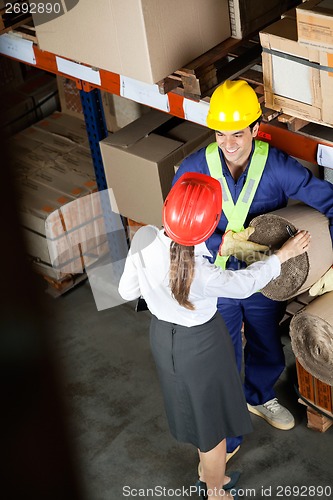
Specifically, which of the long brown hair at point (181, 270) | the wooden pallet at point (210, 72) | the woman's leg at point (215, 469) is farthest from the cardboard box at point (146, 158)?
the woman's leg at point (215, 469)

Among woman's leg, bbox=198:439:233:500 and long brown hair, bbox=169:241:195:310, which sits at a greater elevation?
long brown hair, bbox=169:241:195:310

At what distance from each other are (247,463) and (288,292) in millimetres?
1340

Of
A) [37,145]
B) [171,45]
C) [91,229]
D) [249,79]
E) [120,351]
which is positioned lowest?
[120,351]

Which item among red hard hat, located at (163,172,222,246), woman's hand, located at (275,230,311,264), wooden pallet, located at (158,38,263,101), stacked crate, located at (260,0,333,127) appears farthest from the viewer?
wooden pallet, located at (158,38,263,101)

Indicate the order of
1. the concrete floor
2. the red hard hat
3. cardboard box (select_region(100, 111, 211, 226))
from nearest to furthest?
the red hard hat, the concrete floor, cardboard box (select_region(100, 111, 211, 226))

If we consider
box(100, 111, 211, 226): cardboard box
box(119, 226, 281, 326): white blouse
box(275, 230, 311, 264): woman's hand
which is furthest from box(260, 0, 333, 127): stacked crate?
box(100, 111, 211, 226): cardboard box

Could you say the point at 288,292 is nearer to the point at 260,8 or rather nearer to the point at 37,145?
the point at 260,8

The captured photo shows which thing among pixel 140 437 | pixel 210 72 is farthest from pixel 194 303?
pixel 140 437

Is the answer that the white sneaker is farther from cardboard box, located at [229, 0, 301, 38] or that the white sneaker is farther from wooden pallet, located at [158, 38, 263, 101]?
cardboard box, located at [229, 0, 301, 38]

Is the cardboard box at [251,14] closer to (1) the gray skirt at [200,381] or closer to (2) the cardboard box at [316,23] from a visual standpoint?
(2) the cardboard box at [316,23]

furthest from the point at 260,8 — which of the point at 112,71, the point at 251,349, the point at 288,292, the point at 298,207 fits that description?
the point at 251,349

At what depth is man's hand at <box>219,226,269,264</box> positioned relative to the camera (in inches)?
144

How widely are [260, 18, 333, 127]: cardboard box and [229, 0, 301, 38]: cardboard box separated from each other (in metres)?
0.42

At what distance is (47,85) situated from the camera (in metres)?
6.70
